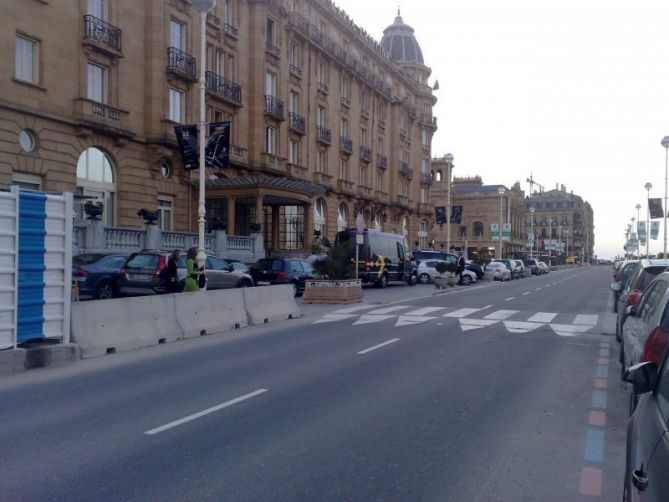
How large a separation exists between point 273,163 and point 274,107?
3769mm

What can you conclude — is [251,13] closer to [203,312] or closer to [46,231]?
[203,312]

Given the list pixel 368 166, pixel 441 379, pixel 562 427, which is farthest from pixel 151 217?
pixel 368 166

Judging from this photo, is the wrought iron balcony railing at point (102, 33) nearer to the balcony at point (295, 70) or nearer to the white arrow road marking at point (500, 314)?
the balcony at point (295, 70)

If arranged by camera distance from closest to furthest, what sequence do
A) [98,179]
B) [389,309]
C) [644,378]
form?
[644,378] < [389,309] < [98,179]

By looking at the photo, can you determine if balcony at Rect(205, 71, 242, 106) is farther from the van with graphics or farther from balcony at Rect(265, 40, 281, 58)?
the van with graphics

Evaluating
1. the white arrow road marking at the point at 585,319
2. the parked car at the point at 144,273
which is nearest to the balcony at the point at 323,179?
the parked car at the point at 144,273

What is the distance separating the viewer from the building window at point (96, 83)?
97.5 feet

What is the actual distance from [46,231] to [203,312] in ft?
15.2

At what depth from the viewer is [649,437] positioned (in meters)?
3.21

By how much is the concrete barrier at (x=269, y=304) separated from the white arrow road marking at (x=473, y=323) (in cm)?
466

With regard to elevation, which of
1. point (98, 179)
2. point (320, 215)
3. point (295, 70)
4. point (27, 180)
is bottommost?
point (27, 180)

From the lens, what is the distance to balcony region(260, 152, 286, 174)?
41656 millimetres

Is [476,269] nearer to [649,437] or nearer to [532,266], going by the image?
[532,266]

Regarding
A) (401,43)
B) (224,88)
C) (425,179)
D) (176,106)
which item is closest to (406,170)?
(425,179)
